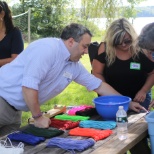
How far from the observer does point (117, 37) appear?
2676mm

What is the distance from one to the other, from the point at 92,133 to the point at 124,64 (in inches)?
35.8

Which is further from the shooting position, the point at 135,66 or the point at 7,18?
the point at 7,18

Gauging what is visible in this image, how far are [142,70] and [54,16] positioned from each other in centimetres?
1196

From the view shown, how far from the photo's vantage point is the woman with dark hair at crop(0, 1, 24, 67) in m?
3.03

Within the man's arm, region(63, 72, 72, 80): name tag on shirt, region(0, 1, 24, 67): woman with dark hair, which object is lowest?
the man's arm

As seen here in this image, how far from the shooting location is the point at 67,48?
90.4 inches

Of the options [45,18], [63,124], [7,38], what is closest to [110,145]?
[63,124]

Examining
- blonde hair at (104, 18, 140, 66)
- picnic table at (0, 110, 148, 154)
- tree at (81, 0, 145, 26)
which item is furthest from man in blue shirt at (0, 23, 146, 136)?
tree at (81, 0, 145, 26)

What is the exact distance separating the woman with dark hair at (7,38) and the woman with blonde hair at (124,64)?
699 millimetres

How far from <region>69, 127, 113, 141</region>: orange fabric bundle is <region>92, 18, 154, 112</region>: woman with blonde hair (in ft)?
2.67

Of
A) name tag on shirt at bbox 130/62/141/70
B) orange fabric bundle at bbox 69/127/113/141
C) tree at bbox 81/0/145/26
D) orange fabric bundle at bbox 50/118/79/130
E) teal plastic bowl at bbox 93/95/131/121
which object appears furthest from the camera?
tree at bbox 81/0/145/26

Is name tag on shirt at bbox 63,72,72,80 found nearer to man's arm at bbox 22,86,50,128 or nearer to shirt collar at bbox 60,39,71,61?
shirt collar at bbox 60,39,71,61

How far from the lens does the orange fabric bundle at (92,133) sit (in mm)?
2047

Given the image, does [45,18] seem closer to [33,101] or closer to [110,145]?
[33,101]
